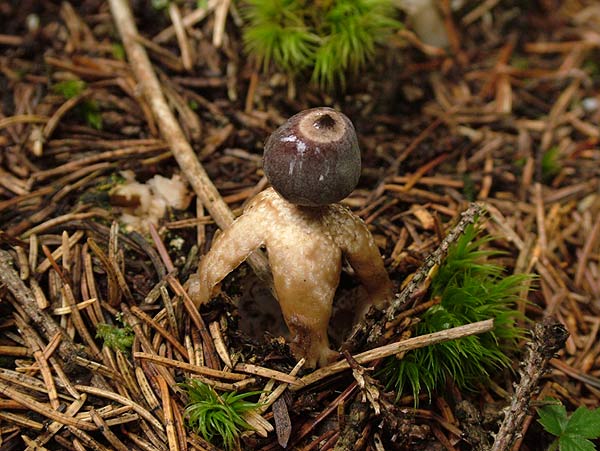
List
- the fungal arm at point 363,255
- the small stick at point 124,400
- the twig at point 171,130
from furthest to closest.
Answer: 1. the twig at point 171,130
2. the fungal arm at point 363,255
3. the small stick at point 124,400

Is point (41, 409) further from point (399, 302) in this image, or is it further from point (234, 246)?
point (399, 302)

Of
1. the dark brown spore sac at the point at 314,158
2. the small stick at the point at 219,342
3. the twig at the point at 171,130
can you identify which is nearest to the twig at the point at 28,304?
the small stick at the point at 219,342

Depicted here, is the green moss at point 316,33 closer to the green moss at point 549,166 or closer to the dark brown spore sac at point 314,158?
the dark brown spore sac at point 314,158

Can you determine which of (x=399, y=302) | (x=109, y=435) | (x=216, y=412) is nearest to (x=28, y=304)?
(x=109, y=435)

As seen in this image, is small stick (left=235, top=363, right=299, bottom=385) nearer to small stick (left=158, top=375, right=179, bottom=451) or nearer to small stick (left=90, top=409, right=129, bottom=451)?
small stick (left=158, top=375, right=179, bottom=451)

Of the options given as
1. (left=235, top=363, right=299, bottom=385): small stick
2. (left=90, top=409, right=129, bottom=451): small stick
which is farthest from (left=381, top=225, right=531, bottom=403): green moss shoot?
(left=90, top=409, right=129, bottom=451): small stick
